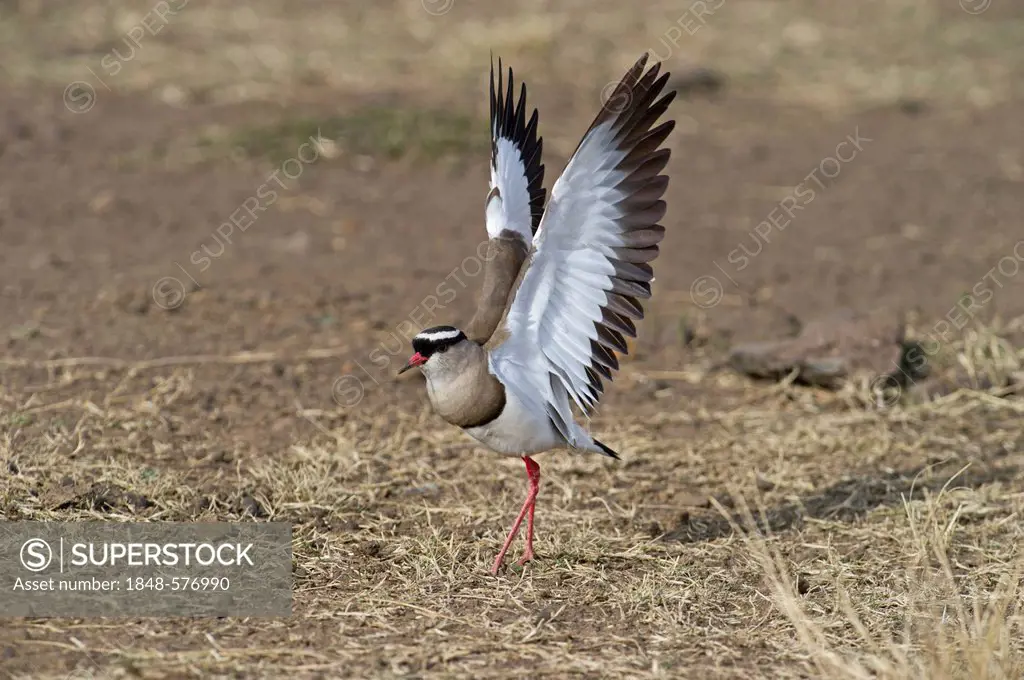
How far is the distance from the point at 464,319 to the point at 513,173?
2.18 m

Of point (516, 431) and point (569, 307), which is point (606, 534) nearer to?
point (516, 431)

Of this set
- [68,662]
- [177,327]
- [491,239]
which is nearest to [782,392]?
[491,239]

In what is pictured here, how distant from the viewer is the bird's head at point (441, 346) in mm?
4949

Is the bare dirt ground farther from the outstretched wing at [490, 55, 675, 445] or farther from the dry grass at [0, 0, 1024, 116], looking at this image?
the outstretched wing at [490, 55, 675, 445]

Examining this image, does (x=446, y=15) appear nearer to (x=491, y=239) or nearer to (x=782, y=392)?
(x=782, y=392)

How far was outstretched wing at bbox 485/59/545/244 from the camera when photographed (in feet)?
18.7

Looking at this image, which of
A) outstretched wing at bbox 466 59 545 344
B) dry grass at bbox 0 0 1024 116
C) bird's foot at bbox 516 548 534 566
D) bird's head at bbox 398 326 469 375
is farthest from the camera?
dry grass at bbox 0 0 1024 116

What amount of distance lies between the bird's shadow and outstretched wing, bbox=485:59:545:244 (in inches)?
54.4

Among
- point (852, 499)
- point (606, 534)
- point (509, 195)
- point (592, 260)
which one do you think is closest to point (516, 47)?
point (509, 195)

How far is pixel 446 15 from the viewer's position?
14.3 m

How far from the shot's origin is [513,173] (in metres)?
5.80

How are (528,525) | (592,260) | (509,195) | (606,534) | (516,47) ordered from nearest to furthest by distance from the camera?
(592,260) < (528,525) < (606,534) < (509,195) < (516,47)

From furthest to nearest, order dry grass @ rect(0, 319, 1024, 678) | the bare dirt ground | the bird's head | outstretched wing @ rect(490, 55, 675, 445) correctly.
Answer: the bird's head, outstretched wing @ rect(490, 55, 675, 445), the bare dirt ground, dry grass @ rect(0, 319, 1024, 678)

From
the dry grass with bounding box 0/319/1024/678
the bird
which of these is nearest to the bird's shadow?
the dry grass with bounding box 0/319/1024/678
